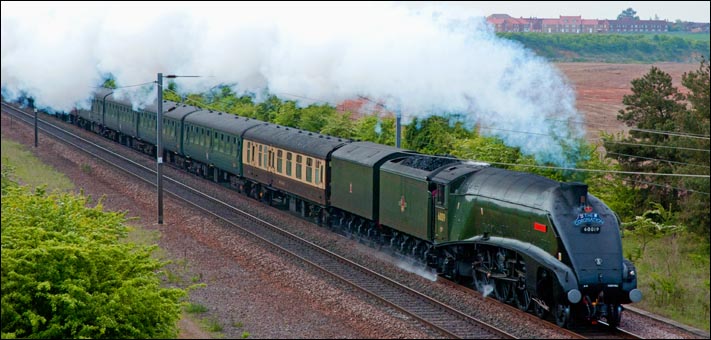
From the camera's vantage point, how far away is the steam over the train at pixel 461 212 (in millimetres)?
18125

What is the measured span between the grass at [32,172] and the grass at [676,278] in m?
21.1

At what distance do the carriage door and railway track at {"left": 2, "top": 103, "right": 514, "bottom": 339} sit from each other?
1.73 meters

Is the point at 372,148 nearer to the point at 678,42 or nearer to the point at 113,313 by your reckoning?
the point at 113,313

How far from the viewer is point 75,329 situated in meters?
15.3

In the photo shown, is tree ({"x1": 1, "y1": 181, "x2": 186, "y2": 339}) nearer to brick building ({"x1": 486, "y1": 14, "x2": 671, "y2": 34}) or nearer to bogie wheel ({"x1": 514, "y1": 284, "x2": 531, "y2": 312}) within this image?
bogie wheel ({"x1": 514, "y1": 284, "x2": 531, "y2": 312})

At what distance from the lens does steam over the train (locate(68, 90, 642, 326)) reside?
18.1 m

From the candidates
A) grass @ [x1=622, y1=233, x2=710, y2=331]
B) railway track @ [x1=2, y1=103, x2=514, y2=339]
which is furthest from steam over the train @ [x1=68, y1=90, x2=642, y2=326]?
grass @ [x1=622, y1=233, x2=710, y2=331]

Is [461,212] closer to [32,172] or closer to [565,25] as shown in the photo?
[565,25]

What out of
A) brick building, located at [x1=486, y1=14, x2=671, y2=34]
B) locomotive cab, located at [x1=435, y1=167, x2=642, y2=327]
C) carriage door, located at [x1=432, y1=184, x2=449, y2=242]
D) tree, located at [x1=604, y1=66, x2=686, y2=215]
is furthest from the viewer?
brick building, located at [x1=486, y1=14, x2=671, y2=34]

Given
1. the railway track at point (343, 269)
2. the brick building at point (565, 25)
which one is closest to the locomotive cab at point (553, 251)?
the railway track at point (343, 269)

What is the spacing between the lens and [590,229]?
18188 millimetres

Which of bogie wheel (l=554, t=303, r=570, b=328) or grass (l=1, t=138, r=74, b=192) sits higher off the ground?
bogie wheel (l=554, t=303, r=570, b=328)

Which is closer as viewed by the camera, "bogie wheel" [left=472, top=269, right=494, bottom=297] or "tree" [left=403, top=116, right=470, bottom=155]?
"bogie wheel" [left=472, top=269, right=494, bottom=297]

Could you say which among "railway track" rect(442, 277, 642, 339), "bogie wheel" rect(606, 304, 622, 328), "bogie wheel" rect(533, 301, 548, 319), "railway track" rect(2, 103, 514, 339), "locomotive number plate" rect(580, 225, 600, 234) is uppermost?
"locomotive number plate" rect(580, 225, 600, 234)
